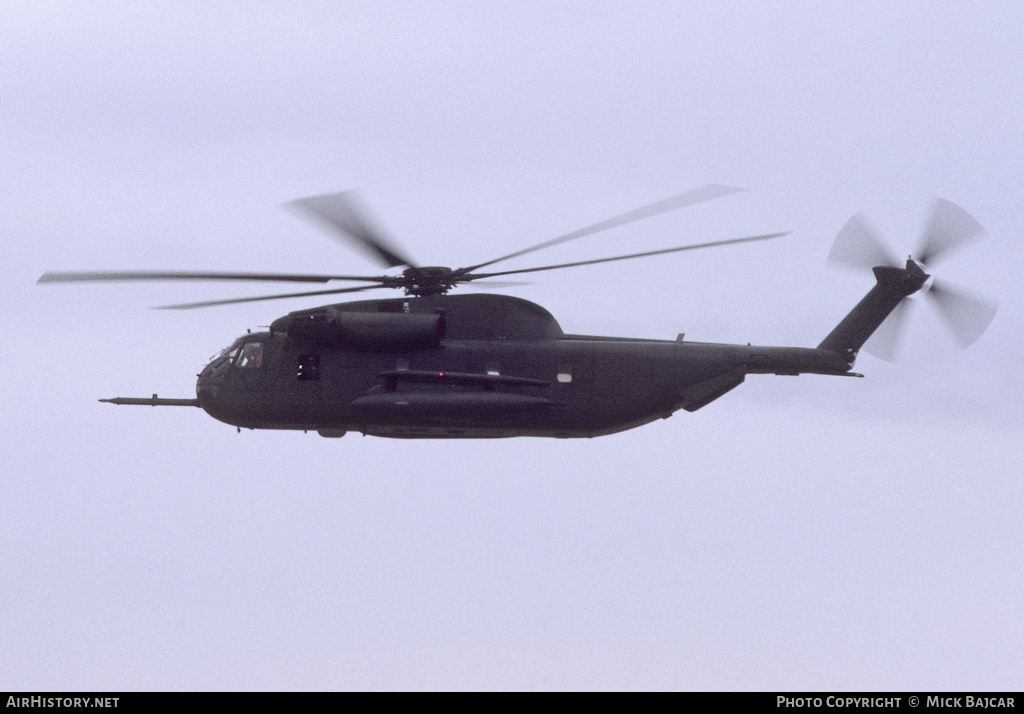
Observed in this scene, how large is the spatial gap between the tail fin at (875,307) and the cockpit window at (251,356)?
13.6 m

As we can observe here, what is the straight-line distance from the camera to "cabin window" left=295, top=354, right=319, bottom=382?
33.2m

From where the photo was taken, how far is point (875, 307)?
3450cm

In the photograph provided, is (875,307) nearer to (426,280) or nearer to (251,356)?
(426,280)

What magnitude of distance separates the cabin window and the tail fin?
1218 cm

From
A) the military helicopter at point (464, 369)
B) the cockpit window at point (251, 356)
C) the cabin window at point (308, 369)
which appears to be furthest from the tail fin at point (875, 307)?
A: the cockpit window at point (251, 356)

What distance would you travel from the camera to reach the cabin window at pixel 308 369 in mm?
33250

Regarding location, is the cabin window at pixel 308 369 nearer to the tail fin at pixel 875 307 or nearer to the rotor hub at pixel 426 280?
the rotor hub at pixel 426 280

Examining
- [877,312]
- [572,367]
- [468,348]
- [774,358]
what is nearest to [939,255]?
[877,312]

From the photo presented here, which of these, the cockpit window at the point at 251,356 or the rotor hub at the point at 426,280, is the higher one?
the rotor hub at the point at 426,280

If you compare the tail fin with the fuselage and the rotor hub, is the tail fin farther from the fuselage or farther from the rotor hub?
the rotor hub

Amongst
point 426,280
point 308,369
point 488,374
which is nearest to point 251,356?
point 308,369

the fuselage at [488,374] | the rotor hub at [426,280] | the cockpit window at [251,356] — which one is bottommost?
the fuselage at [488,374]
